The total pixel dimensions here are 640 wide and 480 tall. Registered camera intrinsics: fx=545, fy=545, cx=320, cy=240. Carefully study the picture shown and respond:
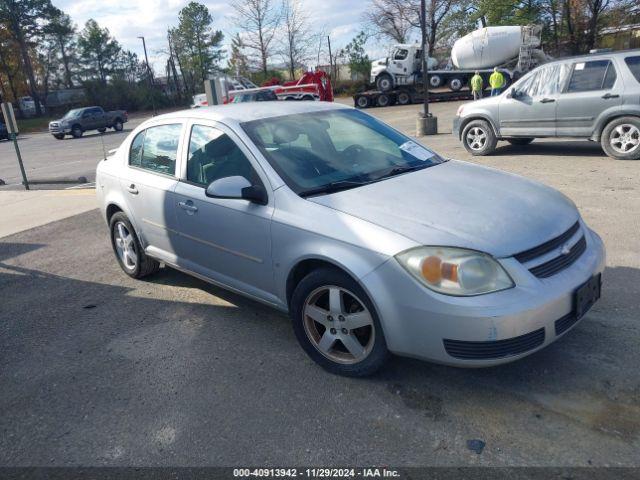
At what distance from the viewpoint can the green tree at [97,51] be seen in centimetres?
7250

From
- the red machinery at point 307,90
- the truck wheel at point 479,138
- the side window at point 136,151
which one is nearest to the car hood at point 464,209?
the side window at point 136,151

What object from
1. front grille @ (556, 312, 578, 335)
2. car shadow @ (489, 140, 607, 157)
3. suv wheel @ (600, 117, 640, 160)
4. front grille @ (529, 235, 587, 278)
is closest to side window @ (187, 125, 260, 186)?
front grille @ (529, 235, 587, 278)

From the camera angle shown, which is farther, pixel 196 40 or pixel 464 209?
pixel 196 40

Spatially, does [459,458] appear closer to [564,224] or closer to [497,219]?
[497,219]

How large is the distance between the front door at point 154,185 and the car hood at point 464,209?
1.64 meters

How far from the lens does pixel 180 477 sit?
8.58ft

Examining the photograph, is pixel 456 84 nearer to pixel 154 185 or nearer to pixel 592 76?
pixel 592 76

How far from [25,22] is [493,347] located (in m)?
68.9

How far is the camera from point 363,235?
3018 millimetres

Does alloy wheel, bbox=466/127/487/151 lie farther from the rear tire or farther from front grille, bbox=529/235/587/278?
front grille, bbox=529/235/587/278

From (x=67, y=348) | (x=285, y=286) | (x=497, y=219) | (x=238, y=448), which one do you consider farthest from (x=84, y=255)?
(x=497, y=219)

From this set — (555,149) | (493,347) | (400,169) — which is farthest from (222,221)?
(555,149)

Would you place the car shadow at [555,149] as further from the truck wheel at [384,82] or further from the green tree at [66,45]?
the green tree at [66,45]

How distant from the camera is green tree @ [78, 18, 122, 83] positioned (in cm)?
7250
